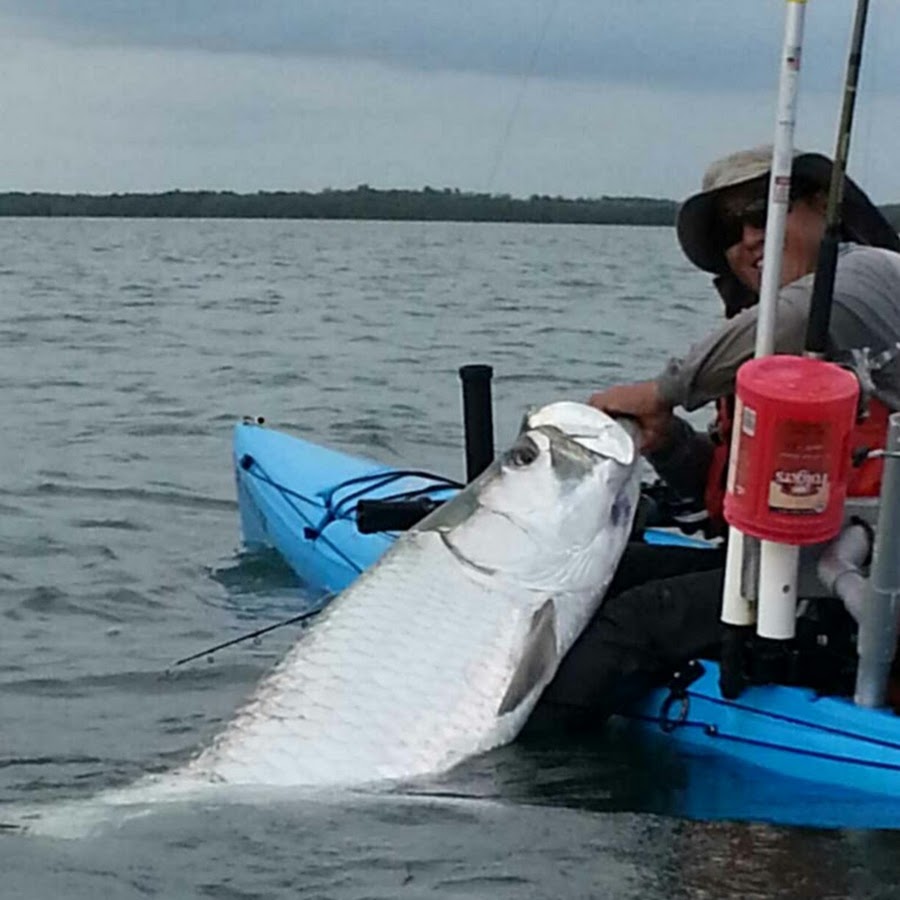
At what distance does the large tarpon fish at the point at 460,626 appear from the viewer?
505 cm

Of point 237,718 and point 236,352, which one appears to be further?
point 236,352

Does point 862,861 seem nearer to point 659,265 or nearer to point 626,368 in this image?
point 626,368

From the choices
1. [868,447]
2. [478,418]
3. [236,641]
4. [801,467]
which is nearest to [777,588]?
[801,467]

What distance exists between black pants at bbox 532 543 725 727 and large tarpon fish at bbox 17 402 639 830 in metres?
0.07

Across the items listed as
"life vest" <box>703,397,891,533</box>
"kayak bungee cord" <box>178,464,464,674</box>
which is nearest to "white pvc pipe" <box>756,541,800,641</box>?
"life vest" <box>703,397,891,533</box>

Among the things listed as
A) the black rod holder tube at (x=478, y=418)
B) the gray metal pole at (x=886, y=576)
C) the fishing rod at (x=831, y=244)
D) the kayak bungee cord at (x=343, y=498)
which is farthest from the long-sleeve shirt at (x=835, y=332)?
the kayak bungee cord at (x=343, y=498)

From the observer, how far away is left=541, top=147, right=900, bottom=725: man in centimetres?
514

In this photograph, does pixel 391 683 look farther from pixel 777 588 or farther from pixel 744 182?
pixel 744 182

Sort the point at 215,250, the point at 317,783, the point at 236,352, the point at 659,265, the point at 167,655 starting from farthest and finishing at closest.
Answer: the point at 215,250, the point at 659,265, the point at 236,352, the point at 167,655, the point at 317,783

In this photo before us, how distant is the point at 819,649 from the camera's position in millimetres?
5188

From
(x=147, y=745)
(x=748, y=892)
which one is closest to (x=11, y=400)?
(x=147, y=745)

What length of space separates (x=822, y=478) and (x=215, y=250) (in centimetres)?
4477

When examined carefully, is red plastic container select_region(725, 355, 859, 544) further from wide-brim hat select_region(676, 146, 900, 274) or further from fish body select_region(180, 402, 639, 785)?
wide-brim hat select_region(676, 146, 900, 274)

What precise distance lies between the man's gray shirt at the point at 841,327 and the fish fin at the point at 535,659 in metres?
0.74
